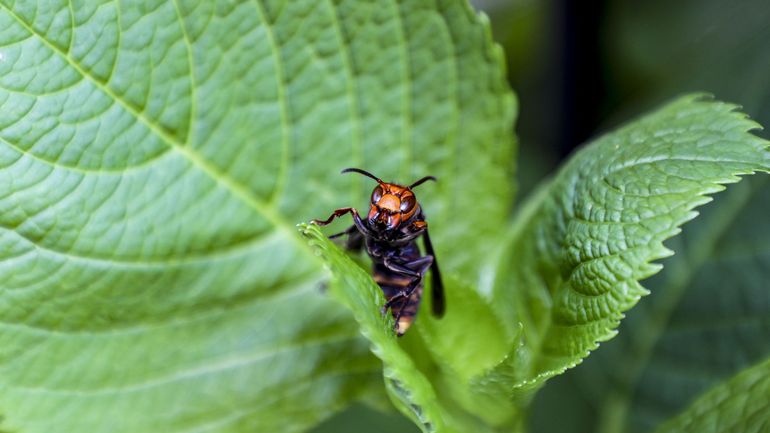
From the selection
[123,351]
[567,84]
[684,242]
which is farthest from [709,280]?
[123,351]

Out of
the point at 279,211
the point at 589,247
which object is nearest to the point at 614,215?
the point at 589,247

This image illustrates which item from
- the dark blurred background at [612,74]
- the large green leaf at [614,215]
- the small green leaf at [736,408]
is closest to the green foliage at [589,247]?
the large green leaf at [614,215]

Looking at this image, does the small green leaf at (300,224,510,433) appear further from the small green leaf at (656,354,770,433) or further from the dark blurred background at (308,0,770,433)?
the dark blurred background at (308,0,770,433)

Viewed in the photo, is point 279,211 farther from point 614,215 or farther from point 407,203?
point 614,215

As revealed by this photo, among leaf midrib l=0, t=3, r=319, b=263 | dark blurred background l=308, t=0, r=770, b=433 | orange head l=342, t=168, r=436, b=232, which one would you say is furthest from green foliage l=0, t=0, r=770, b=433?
dark blurred background l=308, t=0, r=770, b=433

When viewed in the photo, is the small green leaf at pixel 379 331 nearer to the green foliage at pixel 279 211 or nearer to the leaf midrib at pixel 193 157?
the green foliage at pixel 279 211

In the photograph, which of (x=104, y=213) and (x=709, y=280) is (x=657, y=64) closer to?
(x=709, y=280)
